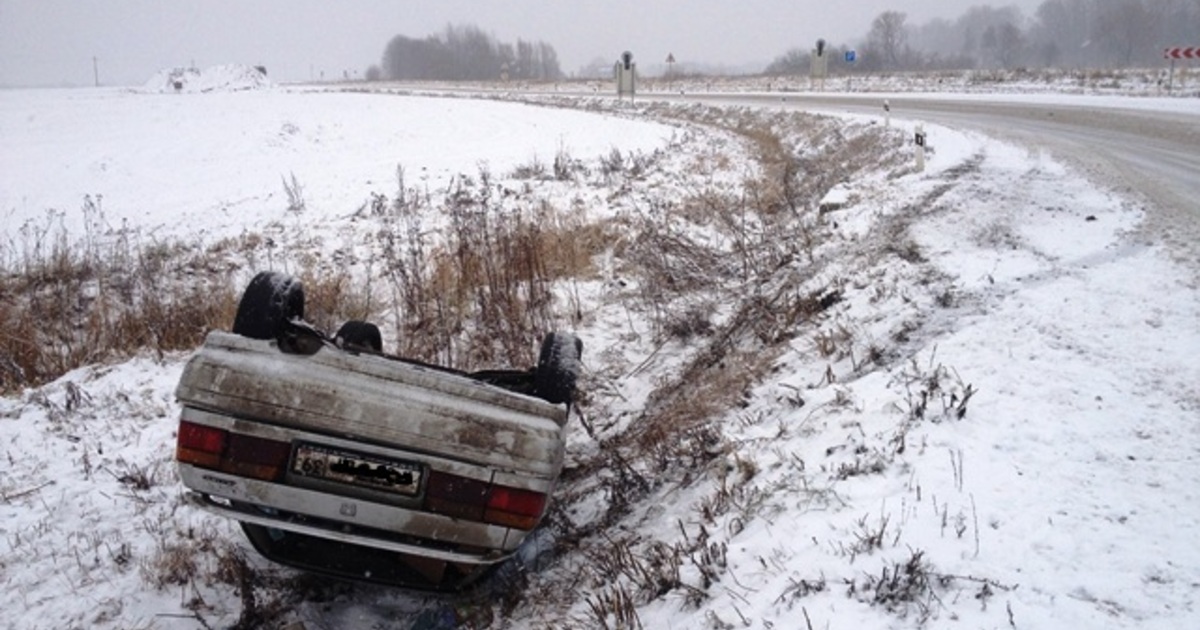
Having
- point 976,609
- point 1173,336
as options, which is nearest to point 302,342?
point 976,609

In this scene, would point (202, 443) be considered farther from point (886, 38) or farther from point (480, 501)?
point (886, 38)

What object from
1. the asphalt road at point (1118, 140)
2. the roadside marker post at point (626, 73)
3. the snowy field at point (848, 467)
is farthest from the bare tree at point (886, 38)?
the snowy field at point (848, 467)

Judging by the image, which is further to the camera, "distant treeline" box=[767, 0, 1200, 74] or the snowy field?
"distant treeline" box=[767, 0, 1200, 74]

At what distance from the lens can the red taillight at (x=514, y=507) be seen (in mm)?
2896

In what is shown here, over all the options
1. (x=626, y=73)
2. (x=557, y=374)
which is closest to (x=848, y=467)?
(x=557, y=374)

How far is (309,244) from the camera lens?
9.42 m

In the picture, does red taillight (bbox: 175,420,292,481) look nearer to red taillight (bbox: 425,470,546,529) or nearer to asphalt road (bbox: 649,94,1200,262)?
red taillight (bbox: 425,470,546,529)

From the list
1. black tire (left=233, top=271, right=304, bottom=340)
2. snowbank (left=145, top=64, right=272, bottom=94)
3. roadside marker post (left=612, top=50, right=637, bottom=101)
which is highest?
snowbank (left=145, top=64, right=272, bottom=94)

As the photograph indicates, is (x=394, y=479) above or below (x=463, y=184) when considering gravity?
below

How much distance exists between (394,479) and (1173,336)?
4.65m

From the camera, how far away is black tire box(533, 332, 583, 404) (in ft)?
11.5

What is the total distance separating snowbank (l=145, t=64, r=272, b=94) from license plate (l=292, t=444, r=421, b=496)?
5464 cm

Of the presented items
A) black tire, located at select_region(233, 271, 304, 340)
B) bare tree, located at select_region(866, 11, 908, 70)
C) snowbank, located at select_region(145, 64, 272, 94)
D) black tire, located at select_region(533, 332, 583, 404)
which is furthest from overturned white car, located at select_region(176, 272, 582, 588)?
bare tree, located at select_region(866, 11, 908, 70)

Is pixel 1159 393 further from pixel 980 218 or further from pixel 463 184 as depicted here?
pixel 463 184
